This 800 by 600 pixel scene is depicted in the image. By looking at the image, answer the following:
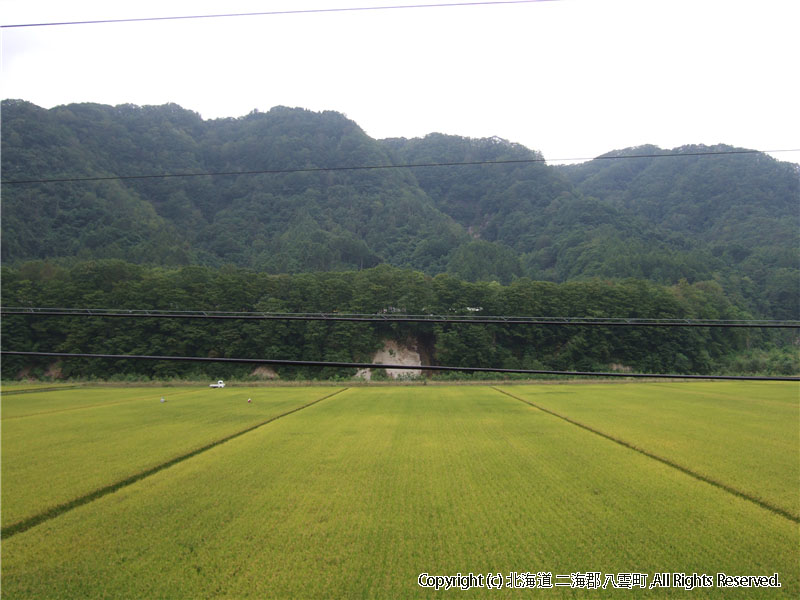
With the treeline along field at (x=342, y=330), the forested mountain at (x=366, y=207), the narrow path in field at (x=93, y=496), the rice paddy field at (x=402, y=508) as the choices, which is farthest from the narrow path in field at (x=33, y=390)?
the forested mountain at (x=366, y=207)

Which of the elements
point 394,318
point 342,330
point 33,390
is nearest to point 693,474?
point 394,318

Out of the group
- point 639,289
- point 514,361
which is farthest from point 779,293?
point 514,361

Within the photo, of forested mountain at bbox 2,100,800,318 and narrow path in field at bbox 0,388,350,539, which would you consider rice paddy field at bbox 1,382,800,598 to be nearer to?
narrow path in field at bbox 0,388,350,539

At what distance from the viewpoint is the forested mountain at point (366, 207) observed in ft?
244

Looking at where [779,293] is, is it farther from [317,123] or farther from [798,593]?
[317,123]

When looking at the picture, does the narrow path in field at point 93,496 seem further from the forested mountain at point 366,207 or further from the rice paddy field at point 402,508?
the forested mountain at point 366,207

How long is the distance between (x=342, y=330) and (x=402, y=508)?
36524mm

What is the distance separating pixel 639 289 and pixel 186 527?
49.8 metres

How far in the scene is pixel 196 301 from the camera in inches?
1893

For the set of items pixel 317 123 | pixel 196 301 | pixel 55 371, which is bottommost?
pixel 55 371

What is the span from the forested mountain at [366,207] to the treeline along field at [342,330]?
21051mm

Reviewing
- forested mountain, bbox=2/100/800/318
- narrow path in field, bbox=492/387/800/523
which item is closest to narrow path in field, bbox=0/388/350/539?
narrow path in field, bbox=492/387/800/523

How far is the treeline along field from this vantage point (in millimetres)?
44281

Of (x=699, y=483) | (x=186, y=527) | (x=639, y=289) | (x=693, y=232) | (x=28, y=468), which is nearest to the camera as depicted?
(x=186, y=527)
